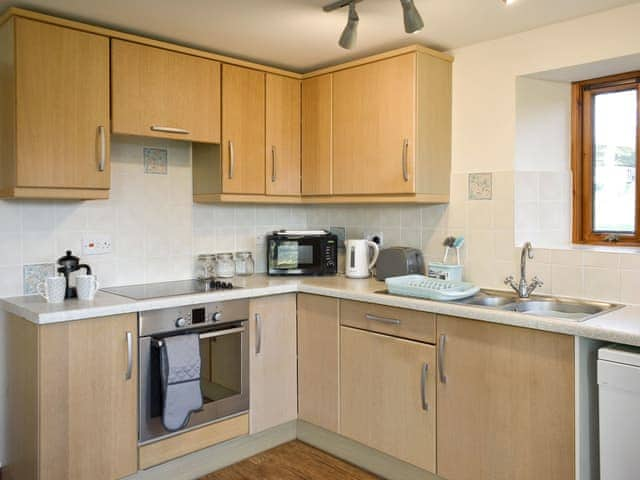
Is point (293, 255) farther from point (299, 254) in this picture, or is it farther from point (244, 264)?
point (244, 264)

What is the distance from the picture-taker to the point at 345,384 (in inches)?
113

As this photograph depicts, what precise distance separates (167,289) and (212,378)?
516mm

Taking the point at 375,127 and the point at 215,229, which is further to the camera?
the point at 215,229

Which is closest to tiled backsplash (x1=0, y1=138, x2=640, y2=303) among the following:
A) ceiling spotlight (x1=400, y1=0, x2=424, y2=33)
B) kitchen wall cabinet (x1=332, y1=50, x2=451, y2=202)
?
kitchen wall cabinet (x1=332, y1=50, x2=451, y2=202)

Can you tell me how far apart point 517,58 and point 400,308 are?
1382mm

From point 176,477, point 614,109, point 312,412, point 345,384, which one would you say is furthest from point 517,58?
point 176,477

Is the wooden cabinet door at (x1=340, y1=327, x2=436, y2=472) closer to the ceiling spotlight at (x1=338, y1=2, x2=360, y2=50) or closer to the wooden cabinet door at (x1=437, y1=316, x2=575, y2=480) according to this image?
the wooden cabinet door at (x1=437, y1=316, x2=575, y2=480)

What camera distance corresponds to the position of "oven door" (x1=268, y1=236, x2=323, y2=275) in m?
3.37

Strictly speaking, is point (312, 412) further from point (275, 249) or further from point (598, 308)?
point (598, 308)

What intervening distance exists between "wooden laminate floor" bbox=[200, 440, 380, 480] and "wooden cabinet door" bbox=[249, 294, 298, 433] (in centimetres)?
16

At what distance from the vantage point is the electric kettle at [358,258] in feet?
10.9

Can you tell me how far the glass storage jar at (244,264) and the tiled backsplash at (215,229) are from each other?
0.26ft

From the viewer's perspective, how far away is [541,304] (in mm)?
2584

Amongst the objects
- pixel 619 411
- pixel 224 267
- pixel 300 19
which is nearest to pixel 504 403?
pixel 619 411
